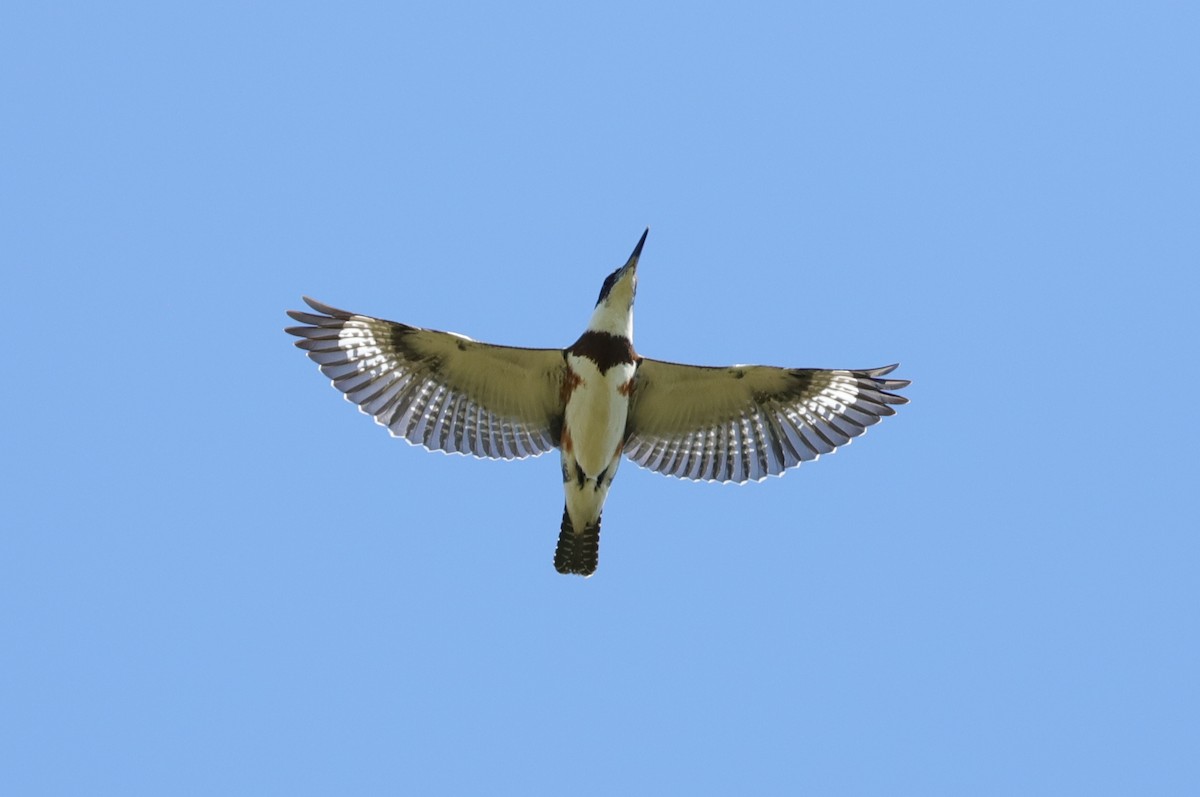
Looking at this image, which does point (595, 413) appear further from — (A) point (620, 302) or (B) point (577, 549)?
(B) point (577, 549)

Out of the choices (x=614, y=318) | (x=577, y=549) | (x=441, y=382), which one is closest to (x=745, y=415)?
(x=614, y=318)

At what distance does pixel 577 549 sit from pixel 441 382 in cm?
189

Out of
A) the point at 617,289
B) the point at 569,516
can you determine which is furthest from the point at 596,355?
the point at 569,516

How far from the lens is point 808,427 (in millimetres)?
14398

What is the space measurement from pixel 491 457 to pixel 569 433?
851 mm

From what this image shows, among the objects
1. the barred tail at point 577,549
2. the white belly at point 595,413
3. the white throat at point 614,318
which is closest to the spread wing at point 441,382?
the white belly at point 595,413

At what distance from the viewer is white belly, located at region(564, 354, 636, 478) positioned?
537 inches

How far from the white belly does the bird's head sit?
33cm

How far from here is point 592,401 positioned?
13.7 metres

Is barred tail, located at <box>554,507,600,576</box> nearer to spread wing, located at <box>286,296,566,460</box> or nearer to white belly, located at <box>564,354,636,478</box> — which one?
white belly, located at <box>564,354,636,478</box>

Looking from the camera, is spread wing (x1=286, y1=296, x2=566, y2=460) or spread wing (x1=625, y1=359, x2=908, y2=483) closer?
spread wing (x1=286, y1=296, x2=566, y2=460)

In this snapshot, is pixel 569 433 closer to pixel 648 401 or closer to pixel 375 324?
pixel 648 401

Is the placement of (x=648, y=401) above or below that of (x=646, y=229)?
below

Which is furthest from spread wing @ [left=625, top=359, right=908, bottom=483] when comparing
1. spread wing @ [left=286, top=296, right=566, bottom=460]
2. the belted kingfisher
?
spread wing @ [left=286, top=296, right=566, bottom=460]
